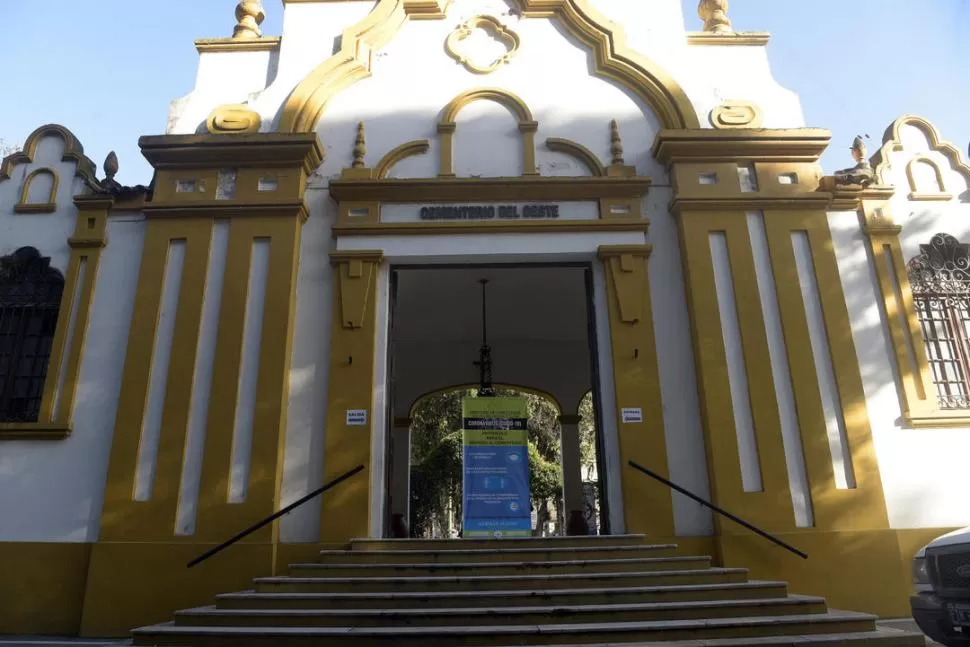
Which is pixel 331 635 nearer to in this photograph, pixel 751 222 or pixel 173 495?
pixel 173 495

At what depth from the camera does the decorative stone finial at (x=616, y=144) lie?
8.13 m

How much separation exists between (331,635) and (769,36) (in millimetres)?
8421

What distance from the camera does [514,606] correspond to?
510cm

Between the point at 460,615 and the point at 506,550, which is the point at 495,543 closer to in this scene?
the point at 506,550

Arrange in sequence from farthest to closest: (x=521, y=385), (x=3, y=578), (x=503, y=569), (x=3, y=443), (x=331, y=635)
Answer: (x=521, y=385) < (x=3, y=443) < (x=3, y=578) < (x=503, y=569) < (x=331, y=635)

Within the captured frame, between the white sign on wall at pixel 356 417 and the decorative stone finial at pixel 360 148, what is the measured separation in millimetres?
2884

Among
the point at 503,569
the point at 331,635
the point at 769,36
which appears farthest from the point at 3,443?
the point at 769,36

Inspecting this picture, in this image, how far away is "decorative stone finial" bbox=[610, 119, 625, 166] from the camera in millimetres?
8133

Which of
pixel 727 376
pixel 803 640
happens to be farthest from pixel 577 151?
pixel 803 640

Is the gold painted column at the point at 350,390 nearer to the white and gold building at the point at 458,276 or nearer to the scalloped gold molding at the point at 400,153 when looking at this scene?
the white and gold building at the point at 458,276

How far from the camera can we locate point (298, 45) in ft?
29.2

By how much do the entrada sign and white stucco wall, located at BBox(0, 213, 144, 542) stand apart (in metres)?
3.41

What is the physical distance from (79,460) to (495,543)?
14.0 ft

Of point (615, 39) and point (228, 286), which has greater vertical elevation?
point (615, 39)
